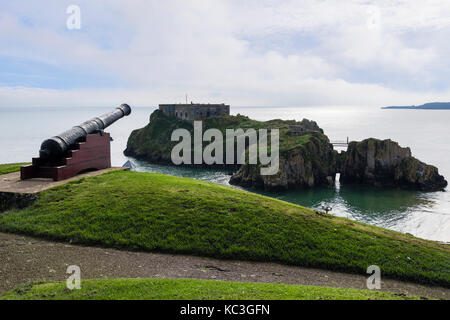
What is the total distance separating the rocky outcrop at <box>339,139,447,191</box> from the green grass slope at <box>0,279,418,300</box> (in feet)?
164

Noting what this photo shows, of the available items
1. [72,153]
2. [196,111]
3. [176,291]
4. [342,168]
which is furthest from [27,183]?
[196,111]

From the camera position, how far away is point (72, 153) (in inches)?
713

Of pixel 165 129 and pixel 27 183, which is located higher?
pixel 165 129

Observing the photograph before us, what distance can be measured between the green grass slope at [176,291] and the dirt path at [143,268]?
0.88 meters

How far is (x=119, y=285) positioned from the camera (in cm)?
756

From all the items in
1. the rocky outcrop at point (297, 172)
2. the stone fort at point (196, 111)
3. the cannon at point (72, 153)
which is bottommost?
the rocky outcrop at point (297, 172)

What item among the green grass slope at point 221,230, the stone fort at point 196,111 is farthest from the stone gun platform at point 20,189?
the stone fort at point 196,111

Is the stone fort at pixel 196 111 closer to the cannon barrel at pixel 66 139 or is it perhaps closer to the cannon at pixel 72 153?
the cannon barrel at pixel 66 139

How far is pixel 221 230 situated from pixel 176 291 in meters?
4.87

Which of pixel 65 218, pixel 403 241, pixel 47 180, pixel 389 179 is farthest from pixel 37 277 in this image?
pixel 389 179

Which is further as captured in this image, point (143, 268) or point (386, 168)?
point (386, 168)

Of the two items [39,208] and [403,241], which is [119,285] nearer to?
[39,208]

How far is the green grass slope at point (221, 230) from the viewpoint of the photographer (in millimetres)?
10773

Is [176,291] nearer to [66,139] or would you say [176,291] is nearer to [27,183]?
[27,183]
